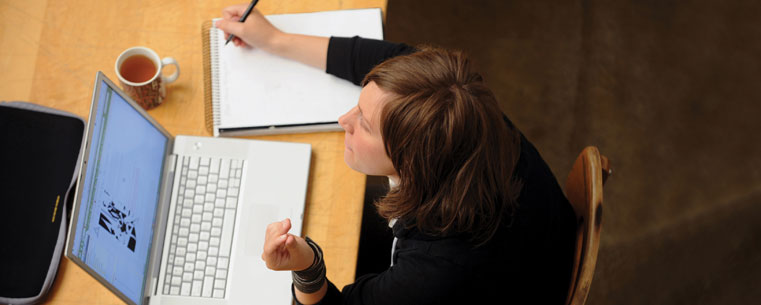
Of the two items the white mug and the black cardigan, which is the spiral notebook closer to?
the white mug

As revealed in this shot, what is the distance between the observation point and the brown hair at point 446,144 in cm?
81

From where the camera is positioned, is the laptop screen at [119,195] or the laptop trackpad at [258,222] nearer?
the laptop screen at [119,195]

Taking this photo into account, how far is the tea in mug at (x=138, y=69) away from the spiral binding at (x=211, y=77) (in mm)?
99

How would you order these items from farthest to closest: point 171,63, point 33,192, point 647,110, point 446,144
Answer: point 647,110 < point 171,63 < point 33,192 < point 446,144

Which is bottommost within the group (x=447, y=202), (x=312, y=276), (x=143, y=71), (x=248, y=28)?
(x=312, y=276)

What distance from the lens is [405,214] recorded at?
0.92 metres

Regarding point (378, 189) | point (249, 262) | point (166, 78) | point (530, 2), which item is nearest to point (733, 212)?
point (530, 2)

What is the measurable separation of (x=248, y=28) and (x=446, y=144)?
1.72 ft

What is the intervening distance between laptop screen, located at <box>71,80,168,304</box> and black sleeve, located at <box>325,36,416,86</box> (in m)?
0.35

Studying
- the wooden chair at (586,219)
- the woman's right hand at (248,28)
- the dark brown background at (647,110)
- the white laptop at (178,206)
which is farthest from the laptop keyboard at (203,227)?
the dark brown background at (647,110)

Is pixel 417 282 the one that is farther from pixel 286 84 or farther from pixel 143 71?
pixel 143 71

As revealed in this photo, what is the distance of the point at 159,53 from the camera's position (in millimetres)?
1170

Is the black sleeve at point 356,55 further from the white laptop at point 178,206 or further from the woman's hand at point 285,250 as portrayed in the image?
the woman's hand at point 285,250

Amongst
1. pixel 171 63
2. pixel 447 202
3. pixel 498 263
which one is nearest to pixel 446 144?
pixel 447 202
